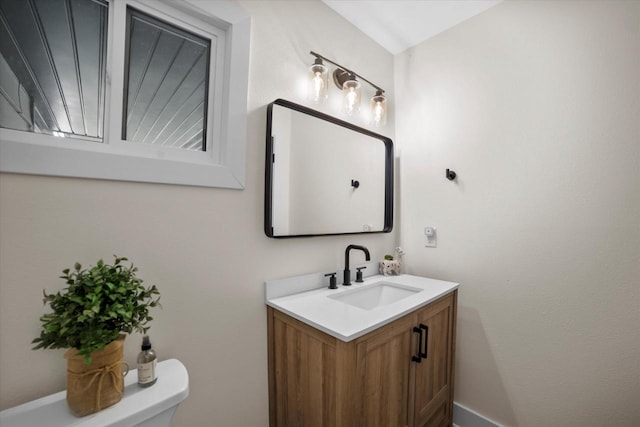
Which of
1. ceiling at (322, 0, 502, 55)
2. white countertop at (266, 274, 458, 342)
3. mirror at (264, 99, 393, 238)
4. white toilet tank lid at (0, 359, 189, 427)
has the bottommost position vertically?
white toilet tank lid at (0, 359, 189, 427)

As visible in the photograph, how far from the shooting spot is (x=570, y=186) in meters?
1.31

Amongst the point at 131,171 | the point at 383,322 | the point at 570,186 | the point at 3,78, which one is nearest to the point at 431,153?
the point at 570,186

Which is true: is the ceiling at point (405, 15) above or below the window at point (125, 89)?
above

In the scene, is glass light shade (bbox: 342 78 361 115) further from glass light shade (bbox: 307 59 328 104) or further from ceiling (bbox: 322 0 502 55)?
ceiling (bbox: 322 0 502 55)

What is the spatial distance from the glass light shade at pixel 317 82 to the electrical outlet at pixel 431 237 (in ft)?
3.54

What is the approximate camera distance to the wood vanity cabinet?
3.05 ft

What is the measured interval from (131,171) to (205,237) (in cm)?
35

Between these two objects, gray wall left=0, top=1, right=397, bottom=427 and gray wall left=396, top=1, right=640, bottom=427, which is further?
gray wall left=396, top=1, right=640, bottom=427

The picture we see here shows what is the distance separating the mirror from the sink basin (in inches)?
13.8

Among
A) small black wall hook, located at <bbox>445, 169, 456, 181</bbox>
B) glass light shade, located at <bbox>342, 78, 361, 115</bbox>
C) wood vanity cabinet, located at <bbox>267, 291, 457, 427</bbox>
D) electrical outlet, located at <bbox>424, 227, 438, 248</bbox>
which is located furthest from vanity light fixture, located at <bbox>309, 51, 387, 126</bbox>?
wood vanity cabinet, located at <bbox>267, 291, 457, 427</bbox>

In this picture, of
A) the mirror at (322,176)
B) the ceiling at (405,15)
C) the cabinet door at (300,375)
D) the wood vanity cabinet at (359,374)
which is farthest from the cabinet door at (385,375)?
the ceiling at (405,15)

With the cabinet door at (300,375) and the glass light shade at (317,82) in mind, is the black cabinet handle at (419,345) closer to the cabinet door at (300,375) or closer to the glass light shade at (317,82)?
the cabinet door at (300,375)

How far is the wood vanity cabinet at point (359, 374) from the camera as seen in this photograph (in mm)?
930

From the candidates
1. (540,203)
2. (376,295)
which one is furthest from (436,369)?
(540,203)
